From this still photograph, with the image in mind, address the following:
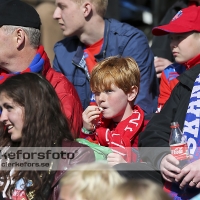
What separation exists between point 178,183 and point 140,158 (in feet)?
1.66

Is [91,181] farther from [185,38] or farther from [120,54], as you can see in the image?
[120,54]

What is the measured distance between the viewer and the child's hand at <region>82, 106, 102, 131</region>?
5.21 m

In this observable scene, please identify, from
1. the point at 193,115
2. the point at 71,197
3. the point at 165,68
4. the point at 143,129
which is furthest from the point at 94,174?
the point at 165,68

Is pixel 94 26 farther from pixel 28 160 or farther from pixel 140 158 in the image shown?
pixel 28 160

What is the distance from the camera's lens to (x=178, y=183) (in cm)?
466

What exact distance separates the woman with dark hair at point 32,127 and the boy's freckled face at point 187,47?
143 centimetres

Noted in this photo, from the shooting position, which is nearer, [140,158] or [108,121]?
[140,158]

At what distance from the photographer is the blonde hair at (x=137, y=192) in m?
3.50

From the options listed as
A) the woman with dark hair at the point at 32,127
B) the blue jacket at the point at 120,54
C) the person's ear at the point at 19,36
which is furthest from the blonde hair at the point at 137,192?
the blue jacket at the point at 120,54

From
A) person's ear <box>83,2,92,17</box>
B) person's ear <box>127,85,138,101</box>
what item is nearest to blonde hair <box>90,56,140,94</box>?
person's ear <box>127,85,138,101</box>

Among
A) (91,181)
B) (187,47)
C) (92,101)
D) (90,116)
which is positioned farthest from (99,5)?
(91,181)

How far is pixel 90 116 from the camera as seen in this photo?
5.22 metres

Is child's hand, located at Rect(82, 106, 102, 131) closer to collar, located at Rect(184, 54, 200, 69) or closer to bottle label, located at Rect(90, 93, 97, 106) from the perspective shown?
bottle label, located at Rect(90, 93, 97, 106)

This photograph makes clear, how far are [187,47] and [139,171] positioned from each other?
136 cm
